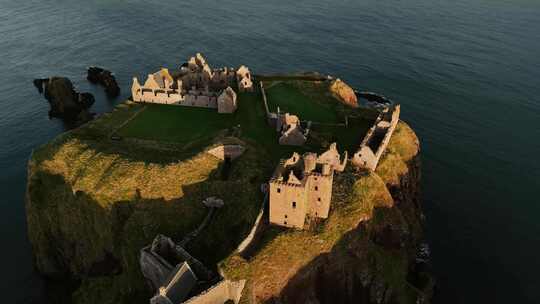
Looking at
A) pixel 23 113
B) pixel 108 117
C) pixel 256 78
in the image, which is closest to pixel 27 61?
pixel 23 113

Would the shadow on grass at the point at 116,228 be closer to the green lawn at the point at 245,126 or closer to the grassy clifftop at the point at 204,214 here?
the grassy clifftop at the point at 204,214

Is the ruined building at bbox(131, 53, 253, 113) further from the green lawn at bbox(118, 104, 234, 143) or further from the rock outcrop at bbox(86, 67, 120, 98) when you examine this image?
the rock outcrop at bbox(86, 67, 120, 98)

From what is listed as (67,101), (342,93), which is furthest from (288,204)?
(67,101)

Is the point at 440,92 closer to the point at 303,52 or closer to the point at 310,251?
the point at 303,52

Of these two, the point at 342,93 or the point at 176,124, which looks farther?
the point at 342,93

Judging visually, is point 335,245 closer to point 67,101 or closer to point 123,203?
point 123,203
